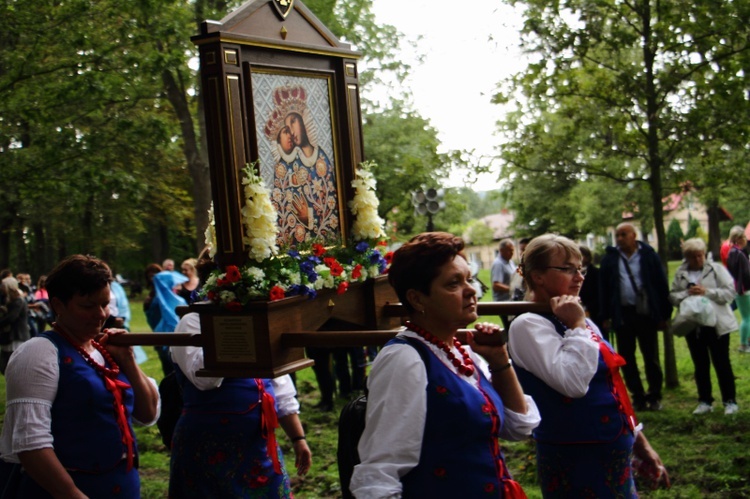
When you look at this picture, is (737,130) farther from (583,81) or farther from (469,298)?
(469,298)

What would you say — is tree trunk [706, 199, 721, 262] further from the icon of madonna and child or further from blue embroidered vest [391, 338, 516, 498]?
blue embroidered vest [391, 338, 516, 498]

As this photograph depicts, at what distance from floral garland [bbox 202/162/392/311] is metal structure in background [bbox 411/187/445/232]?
47.6 ft

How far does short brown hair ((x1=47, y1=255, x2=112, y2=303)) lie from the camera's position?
13.0 ft

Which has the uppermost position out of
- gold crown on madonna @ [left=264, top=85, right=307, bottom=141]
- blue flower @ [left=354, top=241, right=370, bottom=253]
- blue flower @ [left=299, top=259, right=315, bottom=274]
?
gold crown on madonna @ [left=264, top=85, right=307, bottom=141]

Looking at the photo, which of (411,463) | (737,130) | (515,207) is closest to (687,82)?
(737,130)

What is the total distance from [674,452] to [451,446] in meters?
5.57

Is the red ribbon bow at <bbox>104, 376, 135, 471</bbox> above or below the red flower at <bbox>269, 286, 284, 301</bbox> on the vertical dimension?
below

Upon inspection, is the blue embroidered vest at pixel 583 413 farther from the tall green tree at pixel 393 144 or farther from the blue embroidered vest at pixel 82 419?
the tall green tree at pixel 393 144

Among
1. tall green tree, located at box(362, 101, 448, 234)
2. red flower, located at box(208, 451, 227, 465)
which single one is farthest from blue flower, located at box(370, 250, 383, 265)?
tall green tree, located at box(362, 101, 448, 234)

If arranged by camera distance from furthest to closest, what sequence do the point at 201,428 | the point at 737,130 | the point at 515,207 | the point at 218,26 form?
the point at 515,207 < the point at 737,130 < the point at 201,428 < the point at 218,26

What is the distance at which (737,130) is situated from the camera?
9633 mm

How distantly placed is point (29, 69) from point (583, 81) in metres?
6.93

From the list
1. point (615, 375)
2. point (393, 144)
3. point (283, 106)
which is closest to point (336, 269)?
point (283, 106)

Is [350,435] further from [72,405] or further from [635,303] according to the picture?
[635,303]
